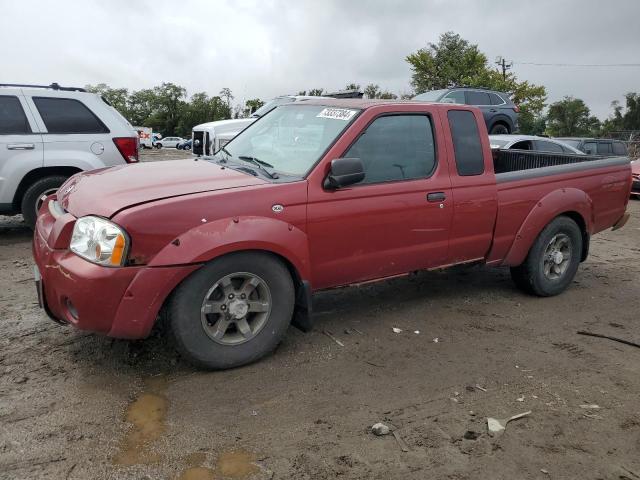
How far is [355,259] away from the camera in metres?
4.10

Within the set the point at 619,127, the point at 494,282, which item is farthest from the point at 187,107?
the point at 494,282

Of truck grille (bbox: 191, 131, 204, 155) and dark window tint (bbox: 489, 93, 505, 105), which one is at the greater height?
dark window tint (bbox: 489, 93, 505, 105)

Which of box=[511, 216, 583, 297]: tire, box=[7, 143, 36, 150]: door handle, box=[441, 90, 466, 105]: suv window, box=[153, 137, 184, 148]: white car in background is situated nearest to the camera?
box=[511, 216, 583, 297]: tire

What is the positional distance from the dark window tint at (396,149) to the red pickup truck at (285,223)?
0.01 m

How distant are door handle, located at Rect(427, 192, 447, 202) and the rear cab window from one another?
11.8 inches

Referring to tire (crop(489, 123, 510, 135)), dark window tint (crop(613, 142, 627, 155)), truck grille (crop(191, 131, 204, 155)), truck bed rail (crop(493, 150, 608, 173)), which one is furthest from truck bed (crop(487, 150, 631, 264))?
dark window tint (crop(613, 142, 627, 155))

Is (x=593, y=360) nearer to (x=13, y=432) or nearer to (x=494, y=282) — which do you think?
(x=494, y=282)

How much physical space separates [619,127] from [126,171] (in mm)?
73272

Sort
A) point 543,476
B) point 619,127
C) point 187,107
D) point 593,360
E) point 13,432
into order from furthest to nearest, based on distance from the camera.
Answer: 1. point 187,107
2. point 619,127
3. point 593,360
4. point 13,432
5. point 543,476

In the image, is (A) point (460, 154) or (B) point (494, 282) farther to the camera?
(B) point (494, 282)

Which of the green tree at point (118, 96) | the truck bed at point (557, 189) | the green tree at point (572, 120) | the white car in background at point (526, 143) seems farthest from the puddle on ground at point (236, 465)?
the green tree at point (118, 96)

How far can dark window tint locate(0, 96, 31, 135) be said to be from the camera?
6.90 metres

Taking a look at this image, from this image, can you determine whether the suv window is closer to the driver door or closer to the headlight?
the driver door

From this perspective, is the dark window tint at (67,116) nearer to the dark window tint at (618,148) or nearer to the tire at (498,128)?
the tire at (498,128)
